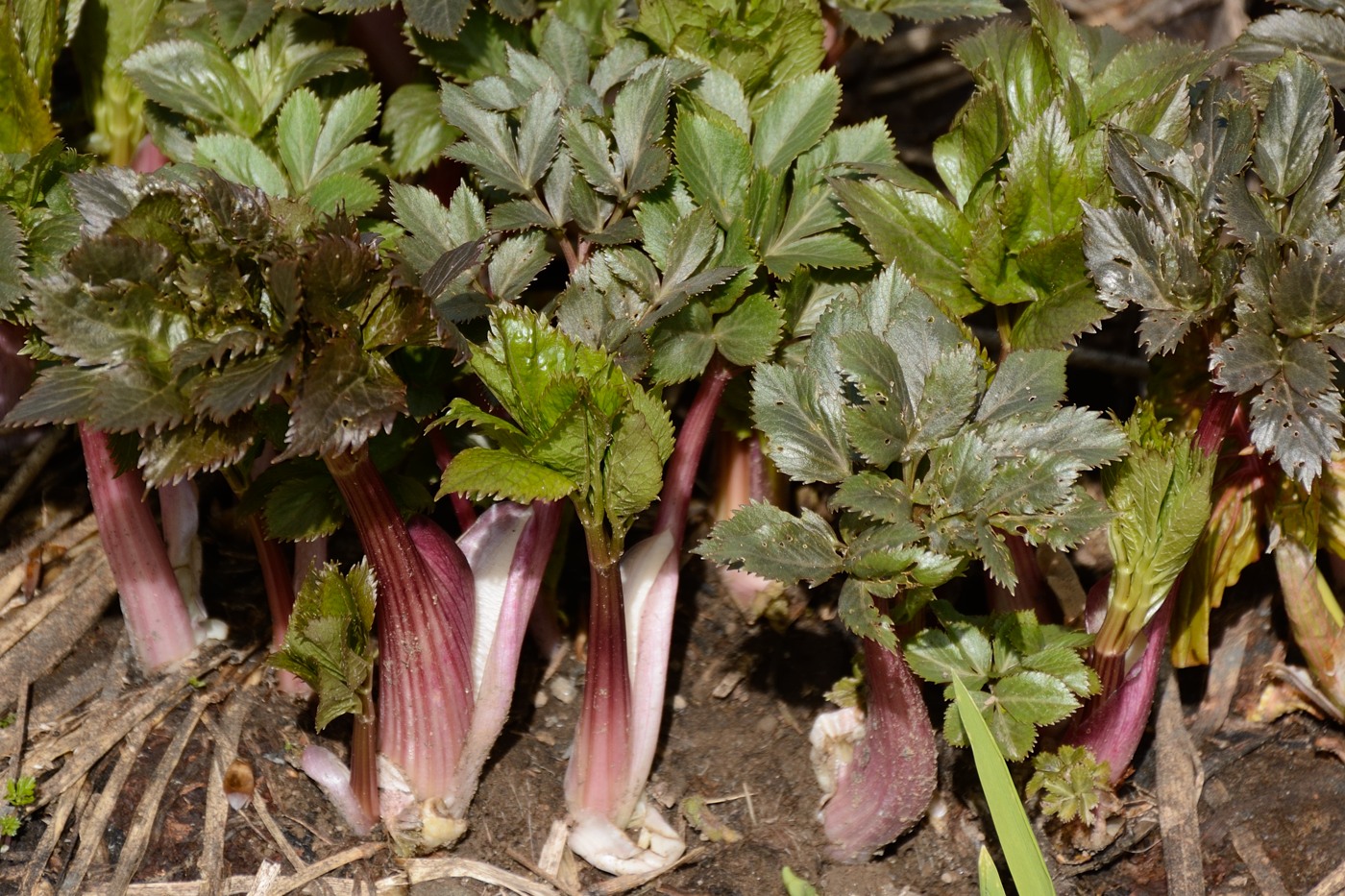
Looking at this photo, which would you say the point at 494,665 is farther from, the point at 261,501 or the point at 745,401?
the point at 745,401

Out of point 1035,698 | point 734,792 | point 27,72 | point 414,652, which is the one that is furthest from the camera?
point 734,792

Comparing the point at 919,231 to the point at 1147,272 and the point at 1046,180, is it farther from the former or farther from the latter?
the point at 1147,272

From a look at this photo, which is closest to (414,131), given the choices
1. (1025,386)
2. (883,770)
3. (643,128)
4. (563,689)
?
(643,128)

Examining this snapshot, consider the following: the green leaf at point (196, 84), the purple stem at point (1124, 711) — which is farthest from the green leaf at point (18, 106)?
the purple stem at point (1124, 711)

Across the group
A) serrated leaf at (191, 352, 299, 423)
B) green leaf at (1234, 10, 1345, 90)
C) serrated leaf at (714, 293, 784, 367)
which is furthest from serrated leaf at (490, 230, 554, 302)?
green leaf at (1234, 10, 1345, 90)

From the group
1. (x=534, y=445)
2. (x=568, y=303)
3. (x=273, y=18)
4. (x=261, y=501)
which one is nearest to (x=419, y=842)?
(x=261, y=501)

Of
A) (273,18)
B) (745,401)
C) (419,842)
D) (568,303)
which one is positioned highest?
(273,18)

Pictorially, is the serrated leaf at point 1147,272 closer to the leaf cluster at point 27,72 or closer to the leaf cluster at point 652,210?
the leaf cluster at point 652,210
